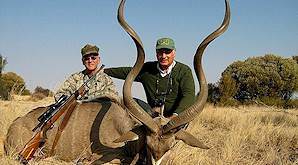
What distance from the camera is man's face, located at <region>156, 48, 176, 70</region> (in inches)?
259

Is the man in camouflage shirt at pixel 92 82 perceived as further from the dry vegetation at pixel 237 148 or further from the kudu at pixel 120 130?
the dry vegetation at pixel 237 148

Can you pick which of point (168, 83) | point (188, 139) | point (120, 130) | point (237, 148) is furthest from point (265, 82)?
point (188, 139)

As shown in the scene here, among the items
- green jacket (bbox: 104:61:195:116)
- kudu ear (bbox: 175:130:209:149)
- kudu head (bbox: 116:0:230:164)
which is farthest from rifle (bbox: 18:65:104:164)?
kudu ear (bbox: 175:130:209:149)

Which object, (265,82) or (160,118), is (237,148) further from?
(265,82)

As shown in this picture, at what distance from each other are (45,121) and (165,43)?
215 cm

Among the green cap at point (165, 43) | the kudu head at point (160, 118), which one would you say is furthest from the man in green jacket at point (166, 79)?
the kudu head at point (160, 118)

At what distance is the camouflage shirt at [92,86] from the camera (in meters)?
7.18

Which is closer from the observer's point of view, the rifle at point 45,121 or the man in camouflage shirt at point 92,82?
the rifle at point 45,121

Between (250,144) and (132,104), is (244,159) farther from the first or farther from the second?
(132,104)

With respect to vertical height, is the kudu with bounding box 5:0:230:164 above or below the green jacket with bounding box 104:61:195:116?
below

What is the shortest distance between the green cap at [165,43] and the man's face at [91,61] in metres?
1.21

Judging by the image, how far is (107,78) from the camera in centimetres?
727

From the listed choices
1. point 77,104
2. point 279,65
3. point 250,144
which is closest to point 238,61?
point 279,65

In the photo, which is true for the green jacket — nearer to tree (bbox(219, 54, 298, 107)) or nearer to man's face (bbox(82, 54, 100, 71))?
man's face (bbox(82, 54, 100, 71))
